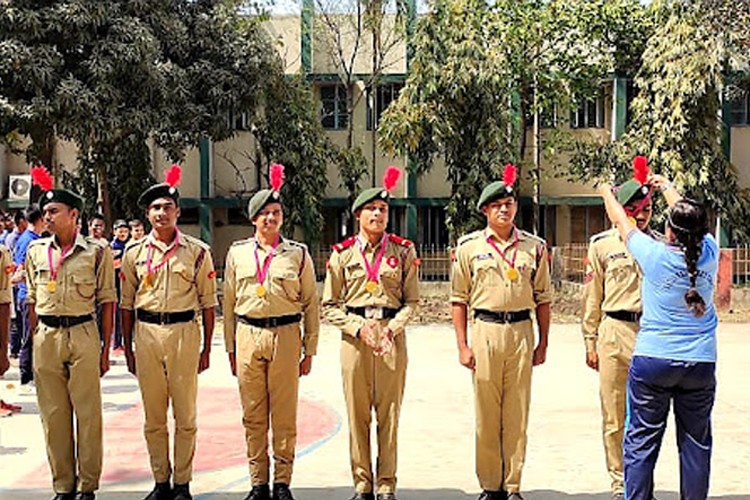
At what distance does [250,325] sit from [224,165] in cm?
1627

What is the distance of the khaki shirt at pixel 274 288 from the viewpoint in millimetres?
5035

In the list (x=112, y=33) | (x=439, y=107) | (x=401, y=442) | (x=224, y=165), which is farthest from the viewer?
(x=224, y=165)

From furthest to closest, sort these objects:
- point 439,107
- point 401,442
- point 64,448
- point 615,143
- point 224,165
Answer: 1. point 224,165
2. point 615,143
3. point 439,107
4. point 401,442
5. point 64,448

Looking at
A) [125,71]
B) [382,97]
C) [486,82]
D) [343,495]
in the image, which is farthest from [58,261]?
[382,97]

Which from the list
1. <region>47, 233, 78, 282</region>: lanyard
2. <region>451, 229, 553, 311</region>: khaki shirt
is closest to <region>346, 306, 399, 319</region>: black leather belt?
<region>451, 229, 553, 311</region>: khaki shirt

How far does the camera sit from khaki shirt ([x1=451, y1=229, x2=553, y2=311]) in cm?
498

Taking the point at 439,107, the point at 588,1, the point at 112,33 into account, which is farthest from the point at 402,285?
the point at 588,1

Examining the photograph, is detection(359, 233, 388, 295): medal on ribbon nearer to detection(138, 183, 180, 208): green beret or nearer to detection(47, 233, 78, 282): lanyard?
detection(138, 183, 180, 208): green beret

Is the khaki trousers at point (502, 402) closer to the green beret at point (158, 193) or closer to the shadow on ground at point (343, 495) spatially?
the shadow on ground at point (343, 495)

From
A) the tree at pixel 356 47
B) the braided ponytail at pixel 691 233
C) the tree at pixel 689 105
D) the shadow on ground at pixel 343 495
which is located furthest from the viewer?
the tree at pixel 356 47

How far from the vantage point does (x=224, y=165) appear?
20875mm

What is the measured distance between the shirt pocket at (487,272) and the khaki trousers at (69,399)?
2.23 m

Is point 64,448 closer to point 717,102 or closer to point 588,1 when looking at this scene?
point 717,102

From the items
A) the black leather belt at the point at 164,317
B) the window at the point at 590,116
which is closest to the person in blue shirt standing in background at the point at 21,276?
the black leather belt at the point at 164,317
